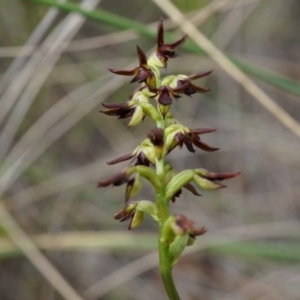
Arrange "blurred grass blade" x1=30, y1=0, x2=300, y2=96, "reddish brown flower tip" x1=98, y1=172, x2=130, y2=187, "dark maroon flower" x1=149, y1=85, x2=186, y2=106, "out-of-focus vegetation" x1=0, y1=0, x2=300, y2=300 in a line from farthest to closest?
"out-of-focus vegetation" x1=0, y1=0, x2=300, y2=300, "blurred grass blade" x1=30, y1=0, x2=300, y2=96, "dark maroon flower" x1=149, y1=85, x2=186, y2=106, "reddish brown flower tip" x1=98, y1=172, x2=130, y2=187

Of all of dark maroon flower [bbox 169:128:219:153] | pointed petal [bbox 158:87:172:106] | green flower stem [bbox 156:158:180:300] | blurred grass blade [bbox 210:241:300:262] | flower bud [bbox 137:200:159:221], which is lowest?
green flower stem [bbox 156:158:180:300]

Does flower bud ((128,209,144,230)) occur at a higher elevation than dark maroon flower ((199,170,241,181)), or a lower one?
lower

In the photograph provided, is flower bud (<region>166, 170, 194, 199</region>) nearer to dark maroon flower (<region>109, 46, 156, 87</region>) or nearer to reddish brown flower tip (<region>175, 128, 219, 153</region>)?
reddish brown flower tip (<region>175, 128, 219, 153</region>)

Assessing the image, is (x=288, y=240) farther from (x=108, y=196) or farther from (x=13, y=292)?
(x=13, y=292)

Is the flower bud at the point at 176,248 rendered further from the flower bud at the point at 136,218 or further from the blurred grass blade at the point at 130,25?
the blurred grass blade at the point at 130,25

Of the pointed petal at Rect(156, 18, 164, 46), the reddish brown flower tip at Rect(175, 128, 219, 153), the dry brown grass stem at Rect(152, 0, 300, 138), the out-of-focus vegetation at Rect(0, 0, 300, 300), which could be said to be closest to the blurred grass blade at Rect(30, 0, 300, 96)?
the dry brown grass stem at Rect(152, 0, 300, 138)

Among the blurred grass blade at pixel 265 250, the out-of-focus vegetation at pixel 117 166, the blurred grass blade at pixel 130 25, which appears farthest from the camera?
the out-of-focus vegetation at pixel 117 166

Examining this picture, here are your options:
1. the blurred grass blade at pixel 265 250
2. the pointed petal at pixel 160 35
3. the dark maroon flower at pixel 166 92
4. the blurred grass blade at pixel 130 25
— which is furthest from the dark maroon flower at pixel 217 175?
the blurred grass blade at pixel 265 250

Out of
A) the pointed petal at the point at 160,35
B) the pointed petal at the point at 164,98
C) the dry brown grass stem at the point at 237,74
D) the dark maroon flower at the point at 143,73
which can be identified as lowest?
the pointed petal at the point at 164,98

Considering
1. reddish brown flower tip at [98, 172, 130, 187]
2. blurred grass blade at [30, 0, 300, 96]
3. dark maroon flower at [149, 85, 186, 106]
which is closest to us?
reddish brown flower tip at [98, 172, 130, 187]

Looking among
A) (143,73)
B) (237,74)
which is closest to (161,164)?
(143,73)
